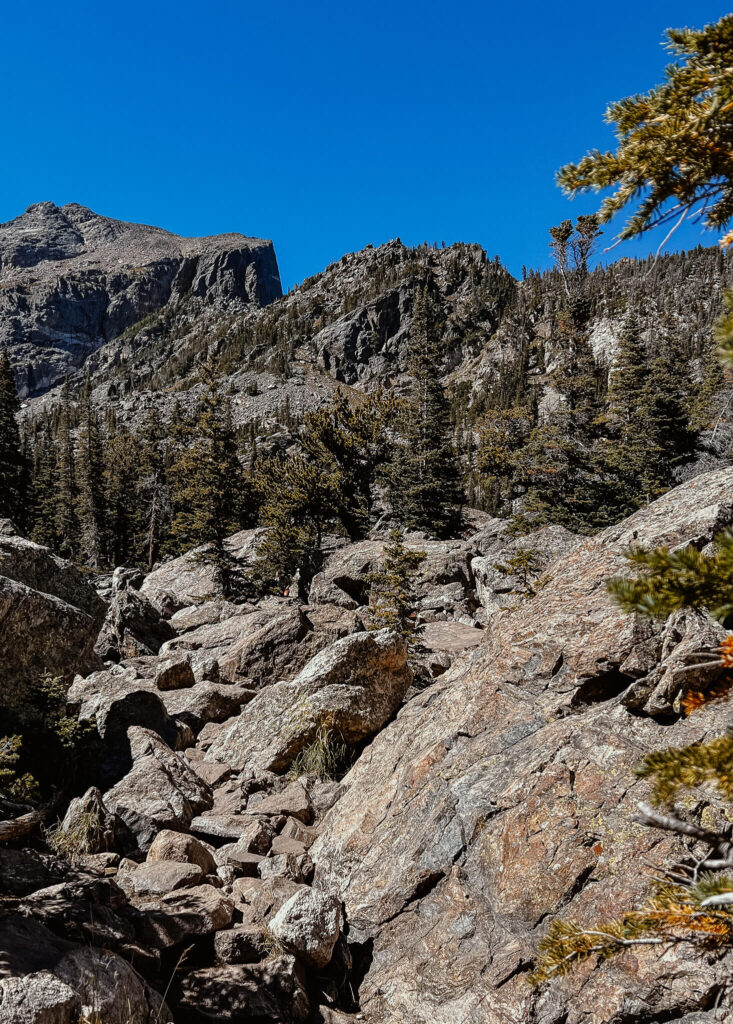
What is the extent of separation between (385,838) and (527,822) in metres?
2.31

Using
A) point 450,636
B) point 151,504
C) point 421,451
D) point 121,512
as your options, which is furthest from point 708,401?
point 121,512

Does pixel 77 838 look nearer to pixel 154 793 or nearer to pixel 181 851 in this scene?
pixel 154 793

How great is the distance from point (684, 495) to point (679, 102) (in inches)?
265

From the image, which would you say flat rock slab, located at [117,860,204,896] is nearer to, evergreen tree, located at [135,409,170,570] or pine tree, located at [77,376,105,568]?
evergreen tree, located at [135,409,170,570]

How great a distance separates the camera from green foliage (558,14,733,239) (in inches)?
118

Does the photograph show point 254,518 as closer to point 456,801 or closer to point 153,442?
point 153,442

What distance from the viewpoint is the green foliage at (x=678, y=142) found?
3004 mm

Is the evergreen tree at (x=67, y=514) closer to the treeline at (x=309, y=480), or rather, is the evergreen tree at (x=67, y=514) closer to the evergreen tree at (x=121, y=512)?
the evergreen tree at (x=121, y=512)

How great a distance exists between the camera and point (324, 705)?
1045cm

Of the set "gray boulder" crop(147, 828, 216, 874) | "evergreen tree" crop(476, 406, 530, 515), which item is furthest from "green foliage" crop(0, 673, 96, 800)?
"evergreen tree" crop(476, 406, 530, 515)

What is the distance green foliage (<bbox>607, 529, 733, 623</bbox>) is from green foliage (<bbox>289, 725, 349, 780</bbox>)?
8741 millimetres

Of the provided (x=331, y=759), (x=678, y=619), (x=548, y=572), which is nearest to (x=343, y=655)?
(x=331, y=759)

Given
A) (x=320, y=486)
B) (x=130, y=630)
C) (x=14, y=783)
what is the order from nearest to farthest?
(x=14, y=783), (x=130, y=630), (x=320, y=486)

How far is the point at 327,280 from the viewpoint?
188 meters
